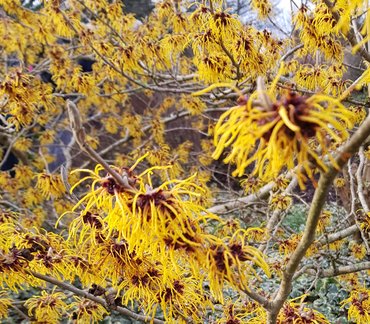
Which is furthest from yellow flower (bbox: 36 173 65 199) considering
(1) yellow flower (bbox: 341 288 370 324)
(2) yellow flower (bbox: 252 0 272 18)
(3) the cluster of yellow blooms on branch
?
(1) yellow flower (bbox: 341 288 370 324)

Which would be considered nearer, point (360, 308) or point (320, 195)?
point (320, 195)

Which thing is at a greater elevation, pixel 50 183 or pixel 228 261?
pixel 50 183

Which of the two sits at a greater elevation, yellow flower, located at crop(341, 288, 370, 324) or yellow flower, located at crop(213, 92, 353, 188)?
yellow flower, located at crop(213, 92, 353, 188)

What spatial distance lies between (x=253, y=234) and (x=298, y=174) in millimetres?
2507

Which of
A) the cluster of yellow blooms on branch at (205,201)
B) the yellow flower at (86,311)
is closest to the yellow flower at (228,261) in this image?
the cluster of yellow blooms on branch at (205,201)

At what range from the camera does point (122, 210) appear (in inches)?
37.7

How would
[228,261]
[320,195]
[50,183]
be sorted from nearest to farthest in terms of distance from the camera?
[320,195] → [228,261] → [50,183]

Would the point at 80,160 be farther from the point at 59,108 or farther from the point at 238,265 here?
the point at 238,265

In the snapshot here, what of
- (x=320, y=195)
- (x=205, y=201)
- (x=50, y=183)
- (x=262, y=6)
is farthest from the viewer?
(x=205, y=201)

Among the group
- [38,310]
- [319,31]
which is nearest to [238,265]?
[38,310]

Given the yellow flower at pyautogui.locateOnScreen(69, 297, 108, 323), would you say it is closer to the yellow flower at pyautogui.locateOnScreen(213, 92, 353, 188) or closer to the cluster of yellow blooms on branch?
the cluster of yellow blooms on branch

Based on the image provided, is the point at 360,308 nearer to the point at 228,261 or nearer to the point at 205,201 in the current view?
the point at 228,261

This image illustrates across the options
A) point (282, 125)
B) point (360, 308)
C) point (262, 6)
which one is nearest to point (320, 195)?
point (282, 125)

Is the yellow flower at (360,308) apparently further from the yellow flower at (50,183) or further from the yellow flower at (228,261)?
the yellow flower at (50,183)
